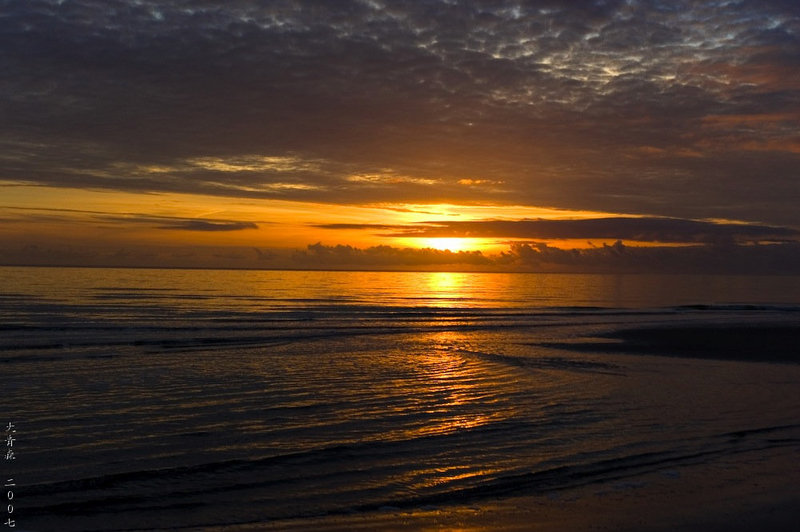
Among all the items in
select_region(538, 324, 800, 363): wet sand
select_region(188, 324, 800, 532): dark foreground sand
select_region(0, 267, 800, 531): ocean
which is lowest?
select_region(538, 324, 800, 363): wet sand

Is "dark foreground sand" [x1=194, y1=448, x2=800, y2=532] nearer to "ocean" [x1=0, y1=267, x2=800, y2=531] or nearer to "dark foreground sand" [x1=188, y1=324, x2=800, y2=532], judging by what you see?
"dark foreground sand" [x1=188, y1=324, x2=800, y2=532]

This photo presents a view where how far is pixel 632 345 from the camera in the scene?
35875 mm

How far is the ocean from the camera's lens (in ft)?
35.6

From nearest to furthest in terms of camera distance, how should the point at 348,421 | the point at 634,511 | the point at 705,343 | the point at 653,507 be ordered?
the point at 634,511 < the point at 653,507 < the point at 348,421 < the point at 705,343

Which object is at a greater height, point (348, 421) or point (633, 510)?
point (633, 510)

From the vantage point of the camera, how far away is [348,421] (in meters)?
16.4

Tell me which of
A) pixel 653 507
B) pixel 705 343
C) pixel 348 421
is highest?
pixel 653 507

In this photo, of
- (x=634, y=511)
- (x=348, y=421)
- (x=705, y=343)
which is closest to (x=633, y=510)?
(x=634, y=511)

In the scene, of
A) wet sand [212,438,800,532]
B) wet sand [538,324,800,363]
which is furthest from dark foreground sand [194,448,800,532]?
wet sand [538,324,800,363]

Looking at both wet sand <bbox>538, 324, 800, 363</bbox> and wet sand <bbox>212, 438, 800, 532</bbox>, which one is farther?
wet sand <bbox>538, 324, 800, 363</bbox>

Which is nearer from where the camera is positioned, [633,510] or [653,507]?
[633,510]

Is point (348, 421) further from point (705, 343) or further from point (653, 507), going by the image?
point (705, 343)

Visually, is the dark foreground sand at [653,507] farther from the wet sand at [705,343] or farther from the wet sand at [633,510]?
the wet sand at [705,343]

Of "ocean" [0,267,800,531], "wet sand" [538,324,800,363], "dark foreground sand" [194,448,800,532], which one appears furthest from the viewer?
"wet sand" [538,324,800,363]
